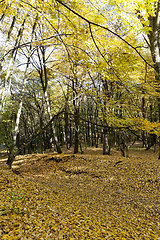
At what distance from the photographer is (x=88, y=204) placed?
4918 millimetres

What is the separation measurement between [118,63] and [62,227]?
601 cm

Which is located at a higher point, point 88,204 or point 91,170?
point 91,170

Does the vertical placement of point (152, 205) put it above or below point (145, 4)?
below

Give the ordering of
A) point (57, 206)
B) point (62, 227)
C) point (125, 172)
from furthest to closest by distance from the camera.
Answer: point (125, 172) → point (57, 206) → point (62, 227)

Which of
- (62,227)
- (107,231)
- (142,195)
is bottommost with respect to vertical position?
(142,195)

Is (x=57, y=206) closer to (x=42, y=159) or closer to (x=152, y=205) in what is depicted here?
(x=152, y=205)

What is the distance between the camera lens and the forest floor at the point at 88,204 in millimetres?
2990

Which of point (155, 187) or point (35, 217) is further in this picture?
point (155, 187)

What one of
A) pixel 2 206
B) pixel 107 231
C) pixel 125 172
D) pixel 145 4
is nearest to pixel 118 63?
pixel 145 4

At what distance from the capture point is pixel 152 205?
521cm

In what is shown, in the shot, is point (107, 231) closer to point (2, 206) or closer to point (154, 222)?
point (154, 222)

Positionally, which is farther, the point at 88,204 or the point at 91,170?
the point at 91,170

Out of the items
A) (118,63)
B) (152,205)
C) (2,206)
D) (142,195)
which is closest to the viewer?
(2,206)

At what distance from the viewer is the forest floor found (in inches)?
118
